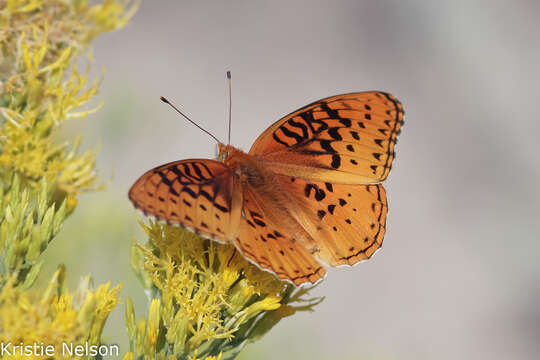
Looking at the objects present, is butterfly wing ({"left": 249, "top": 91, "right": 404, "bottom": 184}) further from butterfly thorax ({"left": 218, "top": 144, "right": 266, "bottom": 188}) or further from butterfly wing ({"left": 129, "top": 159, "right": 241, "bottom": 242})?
butterfly wing ({"left": 129, "top": 159, "right": 241, "bottom": 242})

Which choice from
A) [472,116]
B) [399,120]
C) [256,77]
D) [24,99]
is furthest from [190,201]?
[472,116]

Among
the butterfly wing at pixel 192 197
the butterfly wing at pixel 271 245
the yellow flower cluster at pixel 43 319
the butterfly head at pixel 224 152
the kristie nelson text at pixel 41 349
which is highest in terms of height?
the butterfly head at pixel 224 152

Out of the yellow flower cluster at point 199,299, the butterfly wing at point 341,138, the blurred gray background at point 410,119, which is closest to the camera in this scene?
the yellow flower cluster at point 199,299

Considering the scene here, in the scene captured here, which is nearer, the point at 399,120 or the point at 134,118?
the point at 399,120

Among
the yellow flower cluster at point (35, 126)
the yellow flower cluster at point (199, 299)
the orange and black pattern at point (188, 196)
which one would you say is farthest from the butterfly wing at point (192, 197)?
the yellow flower cluster at point (35, 126)

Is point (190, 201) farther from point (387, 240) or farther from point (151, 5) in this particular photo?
point (151, 5)

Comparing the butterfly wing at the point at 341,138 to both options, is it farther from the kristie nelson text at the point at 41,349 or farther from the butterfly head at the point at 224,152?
the kristie nelson text at the point at 41,349

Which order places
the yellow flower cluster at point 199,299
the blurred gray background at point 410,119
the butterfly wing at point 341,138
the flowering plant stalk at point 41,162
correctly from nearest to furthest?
1. the flowering plant stalk at point 41,162
2. the yellow flower cluster at point 199,299
3. the butterfly wing at point 341,138
4. the blurred gray background at point 410,119

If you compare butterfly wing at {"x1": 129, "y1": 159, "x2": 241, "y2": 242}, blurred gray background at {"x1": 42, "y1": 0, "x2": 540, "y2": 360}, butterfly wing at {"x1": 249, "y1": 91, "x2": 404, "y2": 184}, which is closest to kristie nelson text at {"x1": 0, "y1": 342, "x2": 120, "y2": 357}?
butterfly wing at {"x1": 129, "y1": 159, "x2": 241, "y2": 242}
